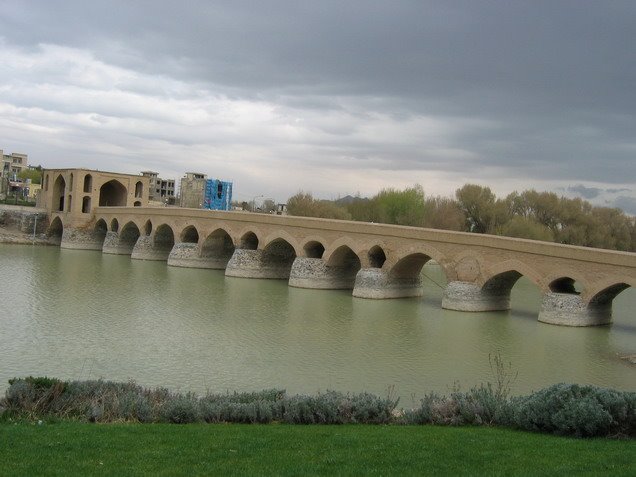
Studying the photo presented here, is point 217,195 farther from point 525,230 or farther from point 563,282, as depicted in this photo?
point 563,282

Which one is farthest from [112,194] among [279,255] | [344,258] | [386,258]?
[386,258]

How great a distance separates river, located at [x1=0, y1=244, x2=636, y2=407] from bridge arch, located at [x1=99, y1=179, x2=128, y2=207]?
1900 cm

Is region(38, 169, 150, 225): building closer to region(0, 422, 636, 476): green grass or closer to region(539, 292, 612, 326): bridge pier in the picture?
region(539, 292, 612, 326): bridge pier

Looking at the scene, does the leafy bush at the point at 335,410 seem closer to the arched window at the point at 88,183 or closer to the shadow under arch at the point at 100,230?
the shadow under arch at the point at 100,230

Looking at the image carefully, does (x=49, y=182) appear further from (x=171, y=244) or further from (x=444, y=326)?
(x=444, y=326)

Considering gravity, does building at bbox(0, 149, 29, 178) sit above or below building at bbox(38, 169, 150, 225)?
above

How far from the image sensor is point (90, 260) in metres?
29.7

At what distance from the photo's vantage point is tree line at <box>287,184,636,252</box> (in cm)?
3856

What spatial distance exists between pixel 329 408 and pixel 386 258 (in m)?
14.8

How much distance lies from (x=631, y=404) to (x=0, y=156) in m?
80.1

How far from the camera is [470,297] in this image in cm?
1905

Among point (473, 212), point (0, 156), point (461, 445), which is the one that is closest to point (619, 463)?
point (461, 445)

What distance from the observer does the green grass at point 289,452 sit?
4.45 meters

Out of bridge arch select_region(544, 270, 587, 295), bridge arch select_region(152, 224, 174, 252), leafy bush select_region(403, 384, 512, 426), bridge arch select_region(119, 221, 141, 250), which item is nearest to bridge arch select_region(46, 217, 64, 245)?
bridge arch select_region(119, 221, 141, 250)
